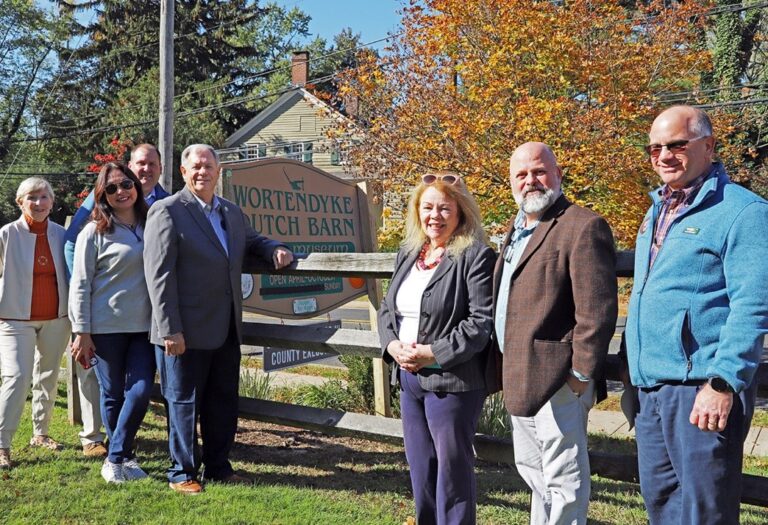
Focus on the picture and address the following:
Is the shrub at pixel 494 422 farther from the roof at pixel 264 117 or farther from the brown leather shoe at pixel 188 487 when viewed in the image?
the roof at pixel 264 117

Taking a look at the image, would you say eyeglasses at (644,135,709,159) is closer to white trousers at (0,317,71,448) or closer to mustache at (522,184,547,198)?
mustache at (522,184,547,198)

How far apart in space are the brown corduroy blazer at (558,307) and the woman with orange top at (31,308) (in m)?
3.38

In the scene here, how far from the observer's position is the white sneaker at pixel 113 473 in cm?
417

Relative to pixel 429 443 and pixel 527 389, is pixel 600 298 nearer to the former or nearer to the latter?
pixel 527 389

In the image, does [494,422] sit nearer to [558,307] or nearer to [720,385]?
[558,307]

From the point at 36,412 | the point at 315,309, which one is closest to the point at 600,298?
the point at 315,309

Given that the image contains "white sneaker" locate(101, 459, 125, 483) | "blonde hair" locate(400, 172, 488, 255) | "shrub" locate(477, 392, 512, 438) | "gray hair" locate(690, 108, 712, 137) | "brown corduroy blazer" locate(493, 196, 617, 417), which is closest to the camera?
"gray hair" locate(690, 108, 712, 137)

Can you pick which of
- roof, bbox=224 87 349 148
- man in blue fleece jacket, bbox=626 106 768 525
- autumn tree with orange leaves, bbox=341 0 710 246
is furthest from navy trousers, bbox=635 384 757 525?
roof, bbox=224 87 349 148

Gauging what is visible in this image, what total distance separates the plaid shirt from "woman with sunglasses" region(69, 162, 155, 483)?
2.98 m

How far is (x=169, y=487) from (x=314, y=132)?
30458mm

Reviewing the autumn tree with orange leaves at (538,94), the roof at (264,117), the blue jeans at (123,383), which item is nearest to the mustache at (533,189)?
the blue jeans at (123,383)

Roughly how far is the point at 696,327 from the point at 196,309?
2608 mm

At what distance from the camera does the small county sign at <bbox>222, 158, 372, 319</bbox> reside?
17.8 ft

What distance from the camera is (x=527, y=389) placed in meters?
2.74
